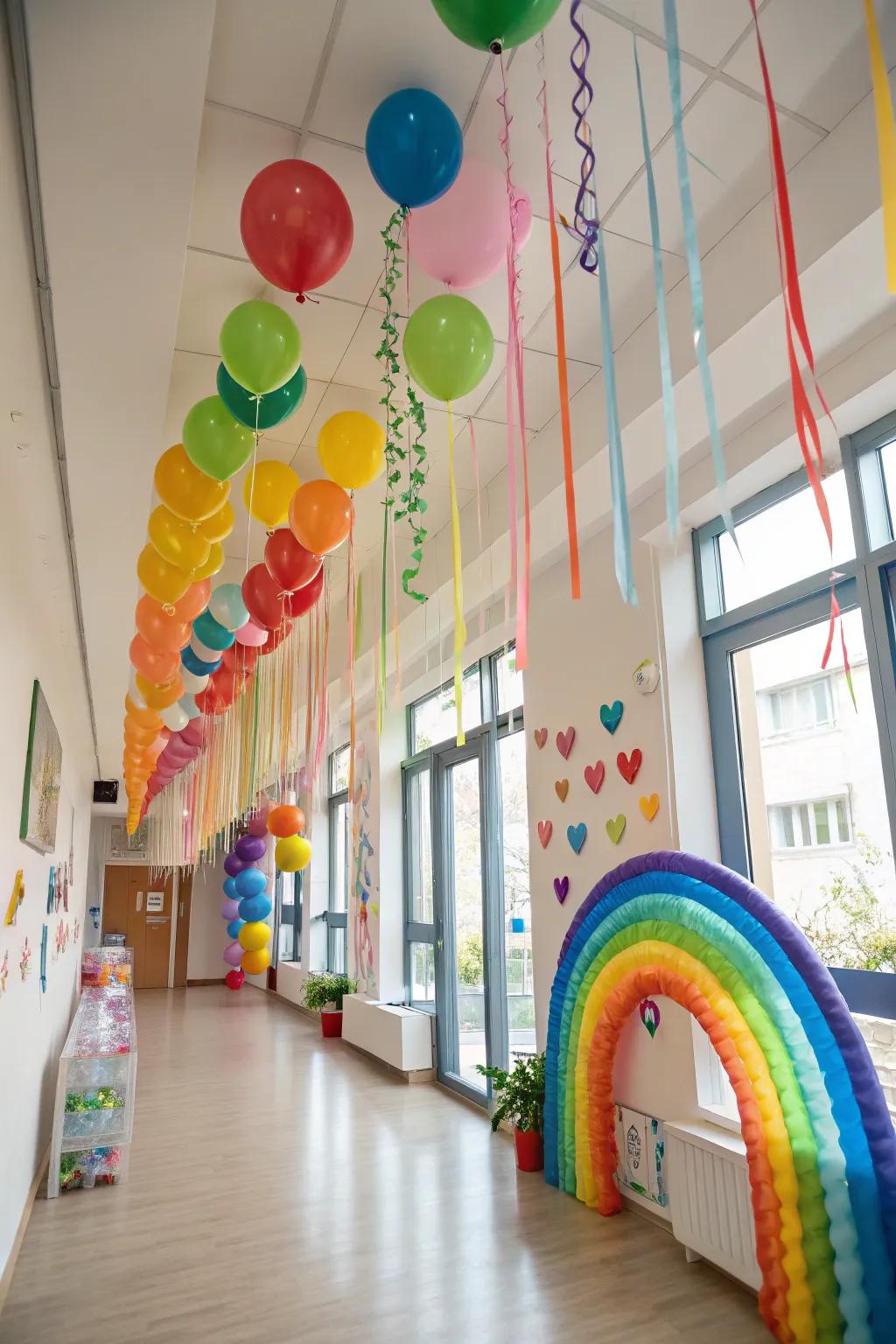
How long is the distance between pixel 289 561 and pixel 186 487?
1.76ft

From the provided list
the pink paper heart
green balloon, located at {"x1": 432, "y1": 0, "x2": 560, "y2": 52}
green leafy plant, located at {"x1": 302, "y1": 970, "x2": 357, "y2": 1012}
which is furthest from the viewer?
green leafy plant, located at {"x1": 302, "y1": 970, "x2": 357, "y2": 1012}

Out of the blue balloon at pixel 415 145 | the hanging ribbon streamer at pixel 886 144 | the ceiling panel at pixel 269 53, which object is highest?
the ceiling panel at pixel 269 53

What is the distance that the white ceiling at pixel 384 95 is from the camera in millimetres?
1910

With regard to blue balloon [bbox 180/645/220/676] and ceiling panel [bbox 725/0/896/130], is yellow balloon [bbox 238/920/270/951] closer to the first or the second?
blue balloon [bbox 180/645/220/676]

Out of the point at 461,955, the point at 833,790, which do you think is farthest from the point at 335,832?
the point at 833,790

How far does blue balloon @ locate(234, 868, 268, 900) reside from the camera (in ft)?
33.6

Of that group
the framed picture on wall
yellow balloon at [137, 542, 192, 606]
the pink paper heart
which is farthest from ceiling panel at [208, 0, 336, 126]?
the pink paper heart

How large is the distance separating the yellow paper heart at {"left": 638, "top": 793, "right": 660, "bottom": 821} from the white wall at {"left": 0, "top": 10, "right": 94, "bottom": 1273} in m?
2.35

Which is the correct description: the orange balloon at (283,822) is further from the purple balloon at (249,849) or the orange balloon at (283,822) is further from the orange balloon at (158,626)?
the orange balloon at (158,626)

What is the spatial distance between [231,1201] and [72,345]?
3.41 meters

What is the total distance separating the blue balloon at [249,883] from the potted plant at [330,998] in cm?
257

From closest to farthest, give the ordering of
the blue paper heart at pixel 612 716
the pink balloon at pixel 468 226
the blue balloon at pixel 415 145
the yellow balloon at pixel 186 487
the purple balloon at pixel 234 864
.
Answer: the blue balloon at pixel 415 145
the pink balloon at pixel 468 226
the yellow balloon at pixel 186 487
the blue paper heart at pixel 612 716
the purple balloon at pixel 234 864

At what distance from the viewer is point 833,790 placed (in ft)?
9.50

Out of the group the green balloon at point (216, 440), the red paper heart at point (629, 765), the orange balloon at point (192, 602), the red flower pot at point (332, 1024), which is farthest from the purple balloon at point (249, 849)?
the green balloon at point (216, 440)
